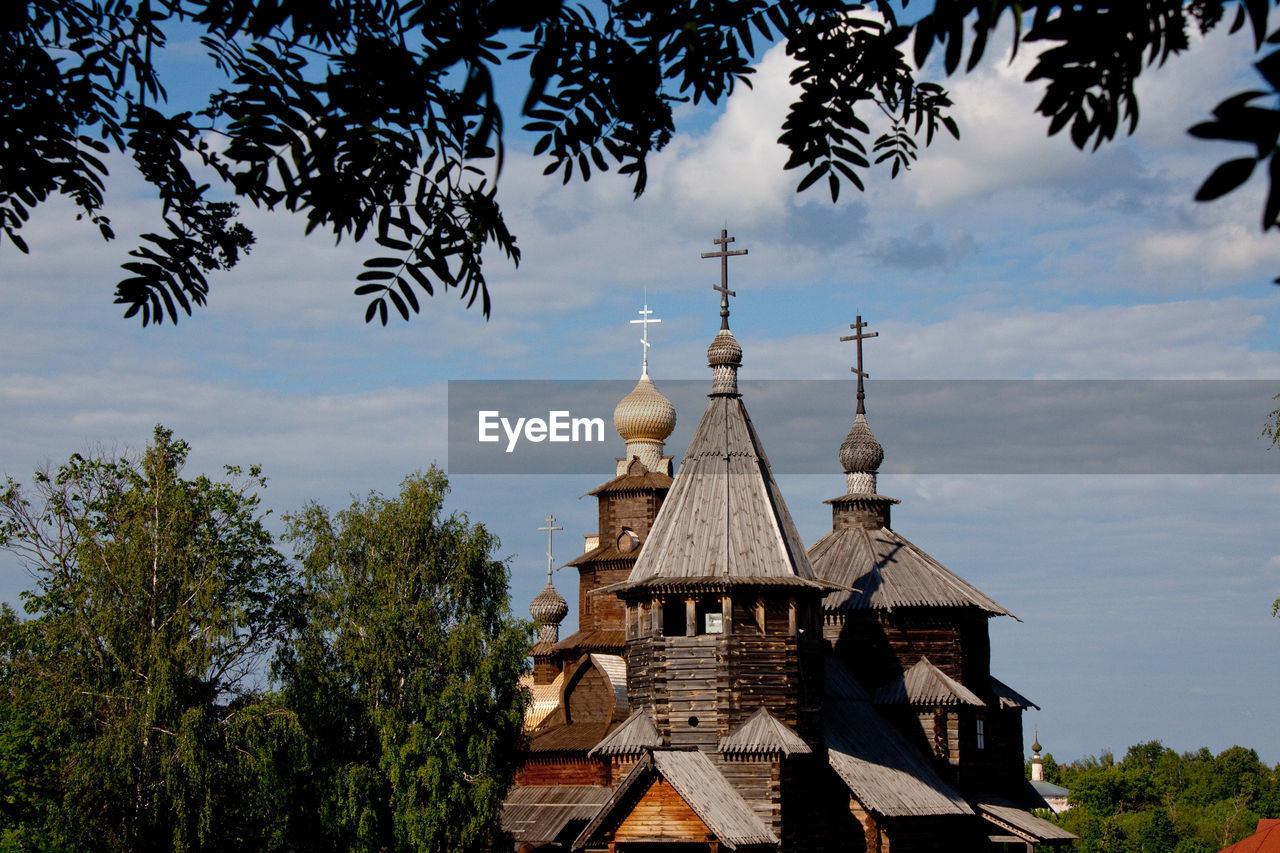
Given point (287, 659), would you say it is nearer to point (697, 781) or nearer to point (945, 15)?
point (697, 781)

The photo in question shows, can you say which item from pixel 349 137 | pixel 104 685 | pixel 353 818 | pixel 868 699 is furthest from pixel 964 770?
pixel 349 137

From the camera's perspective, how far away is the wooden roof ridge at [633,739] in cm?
2850

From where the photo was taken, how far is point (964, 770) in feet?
120

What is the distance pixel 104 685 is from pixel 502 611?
919 centimetres

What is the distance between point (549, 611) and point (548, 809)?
14.2 metres

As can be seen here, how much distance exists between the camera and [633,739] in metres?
28.6

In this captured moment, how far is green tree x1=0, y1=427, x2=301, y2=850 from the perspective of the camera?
28250 mm

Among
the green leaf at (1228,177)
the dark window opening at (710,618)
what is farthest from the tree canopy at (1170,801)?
the green leaf at (1228,177)

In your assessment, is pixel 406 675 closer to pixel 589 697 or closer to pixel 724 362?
pixel 724 362

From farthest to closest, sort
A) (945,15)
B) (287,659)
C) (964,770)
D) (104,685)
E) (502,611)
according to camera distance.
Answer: (964,770) < (502,611) < (287,659) < (104,685) < (945,15)

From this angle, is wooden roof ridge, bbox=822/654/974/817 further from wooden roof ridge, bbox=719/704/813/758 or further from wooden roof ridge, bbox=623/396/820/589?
wooden roof ridge, bbox=623/396/820/589

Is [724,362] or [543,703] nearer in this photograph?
[724,362]

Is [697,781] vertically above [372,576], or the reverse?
[372,576]

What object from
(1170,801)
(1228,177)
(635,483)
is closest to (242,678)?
(635,483)
